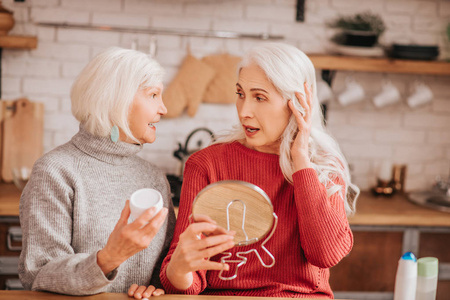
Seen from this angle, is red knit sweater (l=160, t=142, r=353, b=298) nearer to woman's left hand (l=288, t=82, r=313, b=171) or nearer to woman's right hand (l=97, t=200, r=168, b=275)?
woman's left hand (l=288, t=82, r=313, b=171)

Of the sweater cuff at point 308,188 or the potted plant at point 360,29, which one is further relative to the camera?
the potted plant at point 360,29

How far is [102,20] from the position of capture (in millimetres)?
2934

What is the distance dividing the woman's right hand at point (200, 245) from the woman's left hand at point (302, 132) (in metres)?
0.44

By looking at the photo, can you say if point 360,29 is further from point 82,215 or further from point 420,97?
point 82,215

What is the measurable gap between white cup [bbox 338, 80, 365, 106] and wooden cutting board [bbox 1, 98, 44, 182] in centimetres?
167

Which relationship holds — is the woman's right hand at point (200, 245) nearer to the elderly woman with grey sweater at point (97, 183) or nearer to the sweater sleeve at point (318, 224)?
the elderly woman with grey sweater at point (97, 183)

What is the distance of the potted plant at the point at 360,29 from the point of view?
290cm

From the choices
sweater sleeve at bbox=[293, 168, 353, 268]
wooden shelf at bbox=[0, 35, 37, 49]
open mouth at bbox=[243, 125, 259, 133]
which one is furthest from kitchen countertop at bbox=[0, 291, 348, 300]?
wooden shelf at bbox=[0, 35, 37, 49]

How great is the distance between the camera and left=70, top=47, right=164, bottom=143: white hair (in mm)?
1636

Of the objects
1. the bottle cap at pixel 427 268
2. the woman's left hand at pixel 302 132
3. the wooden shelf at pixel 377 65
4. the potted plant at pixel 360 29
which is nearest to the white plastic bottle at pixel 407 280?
the bottle cap at pixel 427 268

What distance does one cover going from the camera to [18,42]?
2707mm

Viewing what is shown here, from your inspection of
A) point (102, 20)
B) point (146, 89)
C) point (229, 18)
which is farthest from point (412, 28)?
point (146, 89)

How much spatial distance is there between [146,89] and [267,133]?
1.36 ft

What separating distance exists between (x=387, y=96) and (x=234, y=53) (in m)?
0.90
